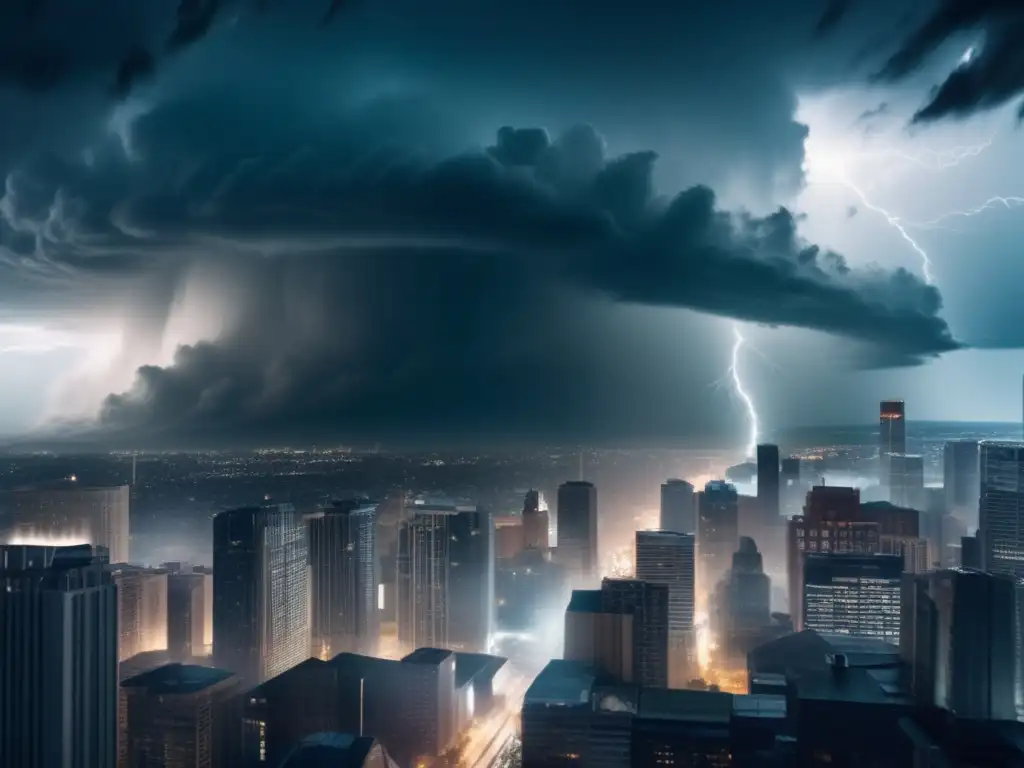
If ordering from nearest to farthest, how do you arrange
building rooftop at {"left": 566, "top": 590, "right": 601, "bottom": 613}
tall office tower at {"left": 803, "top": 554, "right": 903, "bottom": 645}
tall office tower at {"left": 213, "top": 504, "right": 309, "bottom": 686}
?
building rooftop at {"left": 566, "top": 590, "right": 601, "bottom": 613}
tall office tower at {"left": 213, "top": 504, "right": 309, "bottom": 686}
tall office tower at {"left": 803, "top": 554, "right": 903, "bottom": 645}

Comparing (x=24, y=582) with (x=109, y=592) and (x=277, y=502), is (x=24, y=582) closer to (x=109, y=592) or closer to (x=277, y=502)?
(x=109, y=592)

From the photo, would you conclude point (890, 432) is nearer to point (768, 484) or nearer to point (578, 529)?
point (768, 484)

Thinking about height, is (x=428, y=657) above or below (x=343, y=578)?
below

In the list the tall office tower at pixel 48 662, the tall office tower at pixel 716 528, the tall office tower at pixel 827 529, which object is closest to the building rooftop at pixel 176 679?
the tall office tower at pixel 48 662

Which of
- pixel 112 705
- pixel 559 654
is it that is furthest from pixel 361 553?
pixel 112 705

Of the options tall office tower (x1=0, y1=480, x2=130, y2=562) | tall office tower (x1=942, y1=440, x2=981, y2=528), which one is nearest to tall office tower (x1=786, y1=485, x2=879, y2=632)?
tall office tower (x1=942, y1=440, x2=981, y2=528)

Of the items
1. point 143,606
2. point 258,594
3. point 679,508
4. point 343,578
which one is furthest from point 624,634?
point 679,508

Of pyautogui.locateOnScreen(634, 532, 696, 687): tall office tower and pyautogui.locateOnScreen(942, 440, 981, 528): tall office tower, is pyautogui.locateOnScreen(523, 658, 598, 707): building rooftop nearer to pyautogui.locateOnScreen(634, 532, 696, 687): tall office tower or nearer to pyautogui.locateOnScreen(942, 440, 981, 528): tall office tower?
pyautogui.locateOnScreen(634, 532, 696, 687): tall office tower
